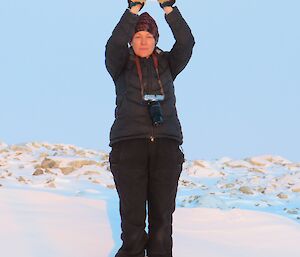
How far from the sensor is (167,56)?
12.3ft

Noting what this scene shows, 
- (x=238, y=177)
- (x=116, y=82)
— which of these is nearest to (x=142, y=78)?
(x=116, y=82)

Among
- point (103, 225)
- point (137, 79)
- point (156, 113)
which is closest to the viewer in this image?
point (156, 113)

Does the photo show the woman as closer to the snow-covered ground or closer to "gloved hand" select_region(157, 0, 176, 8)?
"gloved hand" select_region(157, 0, 176, 8)

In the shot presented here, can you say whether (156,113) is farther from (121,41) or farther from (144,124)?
(121,41)

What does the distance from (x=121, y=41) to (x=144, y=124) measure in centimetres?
53

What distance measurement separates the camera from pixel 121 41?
3520mm

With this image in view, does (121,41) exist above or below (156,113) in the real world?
above

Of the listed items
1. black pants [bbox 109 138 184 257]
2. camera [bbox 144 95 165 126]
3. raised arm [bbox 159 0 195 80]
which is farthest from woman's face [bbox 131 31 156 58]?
black pants [bbox 109 138 184 257]

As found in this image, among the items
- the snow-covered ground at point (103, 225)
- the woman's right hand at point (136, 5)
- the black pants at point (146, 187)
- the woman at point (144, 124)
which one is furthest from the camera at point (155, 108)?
the snow-covered ground at point (103, 225)

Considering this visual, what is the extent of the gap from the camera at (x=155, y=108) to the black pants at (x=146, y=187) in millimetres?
155

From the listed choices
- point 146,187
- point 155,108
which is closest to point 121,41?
point 155,108

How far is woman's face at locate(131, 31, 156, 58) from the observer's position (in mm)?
3619

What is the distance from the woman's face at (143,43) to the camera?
3.62 meters

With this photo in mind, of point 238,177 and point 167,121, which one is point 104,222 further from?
point 238,177
